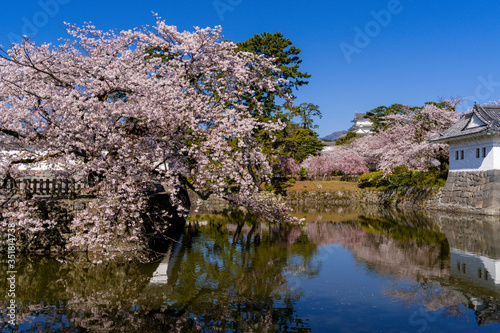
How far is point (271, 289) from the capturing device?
30.6 feet

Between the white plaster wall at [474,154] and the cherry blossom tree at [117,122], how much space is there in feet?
69.3

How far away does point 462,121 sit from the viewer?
31281mm

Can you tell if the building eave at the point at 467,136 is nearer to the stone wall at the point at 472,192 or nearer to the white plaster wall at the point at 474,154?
the white plaster wall at the point at 474,154

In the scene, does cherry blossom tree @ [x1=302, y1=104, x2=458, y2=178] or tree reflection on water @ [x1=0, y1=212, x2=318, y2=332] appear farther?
cherry blossom tree @ [x1=302, y1=104, x2=458, y2=178]

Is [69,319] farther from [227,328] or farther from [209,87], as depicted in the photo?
[209,87]

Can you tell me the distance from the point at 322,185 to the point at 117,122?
36.3 meters

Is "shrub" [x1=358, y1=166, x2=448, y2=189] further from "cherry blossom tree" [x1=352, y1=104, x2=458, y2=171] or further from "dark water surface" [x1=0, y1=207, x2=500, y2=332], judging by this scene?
"dark water surface" [x1=0, y1=207, x2=500, y2=332]

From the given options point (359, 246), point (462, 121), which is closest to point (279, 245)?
point (359, 246)

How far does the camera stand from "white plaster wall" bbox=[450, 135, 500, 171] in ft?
87.4

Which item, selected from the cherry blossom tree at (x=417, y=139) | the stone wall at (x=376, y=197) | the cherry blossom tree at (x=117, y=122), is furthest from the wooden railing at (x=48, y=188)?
the cherry blossom tree at (x=417, y=139)

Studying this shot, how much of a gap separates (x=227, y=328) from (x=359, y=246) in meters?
9.77

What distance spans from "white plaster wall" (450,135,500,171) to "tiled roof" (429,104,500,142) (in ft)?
2.65

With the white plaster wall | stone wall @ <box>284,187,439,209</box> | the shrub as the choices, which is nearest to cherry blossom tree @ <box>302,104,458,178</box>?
the shrub

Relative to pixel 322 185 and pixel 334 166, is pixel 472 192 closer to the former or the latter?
pixel 322 185
